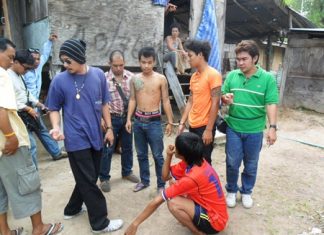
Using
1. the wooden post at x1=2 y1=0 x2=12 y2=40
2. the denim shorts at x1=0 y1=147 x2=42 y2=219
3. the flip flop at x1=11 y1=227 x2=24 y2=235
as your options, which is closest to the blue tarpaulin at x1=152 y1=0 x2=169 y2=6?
the wooden post at x1=2 y1=0 x2=12 y2=40

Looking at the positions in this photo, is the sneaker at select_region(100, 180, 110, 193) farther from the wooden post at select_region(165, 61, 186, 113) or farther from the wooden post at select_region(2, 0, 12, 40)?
the wooden post at select_region(2, 0, 12, 40)

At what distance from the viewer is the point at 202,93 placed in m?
3.36

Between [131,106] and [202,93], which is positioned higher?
[202,93]

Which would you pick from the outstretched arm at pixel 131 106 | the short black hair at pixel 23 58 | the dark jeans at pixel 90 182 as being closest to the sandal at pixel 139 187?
the outstretched arm at pixel 131 106

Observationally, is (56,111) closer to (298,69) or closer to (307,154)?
(307,154)

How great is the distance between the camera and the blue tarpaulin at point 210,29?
707 cm

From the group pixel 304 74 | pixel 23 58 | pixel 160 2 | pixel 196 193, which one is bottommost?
pixel 196 193

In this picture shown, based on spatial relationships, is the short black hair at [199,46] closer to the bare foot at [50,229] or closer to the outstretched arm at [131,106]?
the outstretched arm at [131,106]

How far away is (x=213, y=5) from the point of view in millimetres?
7230

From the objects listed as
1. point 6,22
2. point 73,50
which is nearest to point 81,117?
point 73,50

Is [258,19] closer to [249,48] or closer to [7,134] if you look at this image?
[249,48]

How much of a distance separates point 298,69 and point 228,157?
738 cm

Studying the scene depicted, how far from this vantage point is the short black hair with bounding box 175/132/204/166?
2.69m

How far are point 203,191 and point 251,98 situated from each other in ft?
3.94
